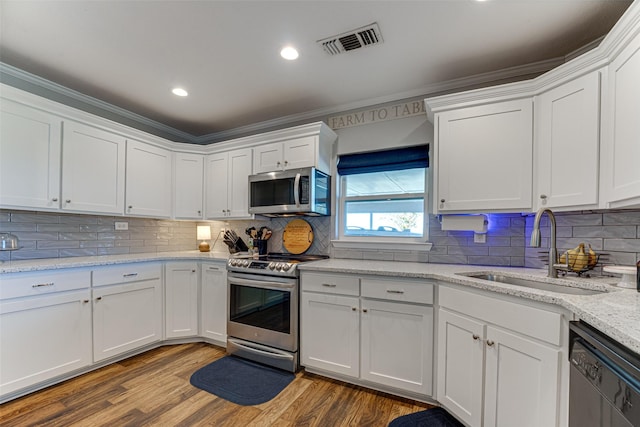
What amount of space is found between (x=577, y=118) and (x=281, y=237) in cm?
272

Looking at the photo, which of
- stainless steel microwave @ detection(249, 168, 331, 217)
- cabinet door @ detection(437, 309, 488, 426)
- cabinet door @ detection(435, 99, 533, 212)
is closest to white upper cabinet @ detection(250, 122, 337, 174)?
stainless steel microwave @ detection(249, 168, 331, 217)

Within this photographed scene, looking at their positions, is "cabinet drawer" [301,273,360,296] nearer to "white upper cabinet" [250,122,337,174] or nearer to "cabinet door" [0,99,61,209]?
"white upper cabinet" [250,122,337,174]

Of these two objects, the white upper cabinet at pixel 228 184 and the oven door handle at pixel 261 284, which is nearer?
the oven door handle at pixel 261 284

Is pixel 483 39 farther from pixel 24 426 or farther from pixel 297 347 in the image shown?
pixel 24 426

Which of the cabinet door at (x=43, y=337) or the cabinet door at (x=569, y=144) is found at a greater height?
the cabinet door at (x=569, y=144)

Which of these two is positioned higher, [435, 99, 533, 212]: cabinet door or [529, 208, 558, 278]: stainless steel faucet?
[435, 99, 533, 212]: cabinet door

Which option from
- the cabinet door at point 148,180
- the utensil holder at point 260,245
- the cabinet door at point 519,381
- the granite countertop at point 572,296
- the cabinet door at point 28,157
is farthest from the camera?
the utensil holder at point 260,245

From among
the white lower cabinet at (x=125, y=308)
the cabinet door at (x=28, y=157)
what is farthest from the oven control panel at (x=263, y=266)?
the cabinet door at (x=28, y=157)

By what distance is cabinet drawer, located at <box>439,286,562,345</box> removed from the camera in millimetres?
1250

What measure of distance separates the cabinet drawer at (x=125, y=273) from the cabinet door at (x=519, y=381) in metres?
2.86

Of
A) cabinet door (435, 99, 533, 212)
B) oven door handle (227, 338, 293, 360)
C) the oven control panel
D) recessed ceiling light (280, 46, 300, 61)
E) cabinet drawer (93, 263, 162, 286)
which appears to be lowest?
oven door handle (227, 338, 293, 360)

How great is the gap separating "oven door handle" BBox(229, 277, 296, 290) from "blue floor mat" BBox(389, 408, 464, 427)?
1180 mm

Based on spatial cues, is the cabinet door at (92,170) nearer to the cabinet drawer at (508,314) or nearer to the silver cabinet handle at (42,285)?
the silver cabinet handle at (42,285)

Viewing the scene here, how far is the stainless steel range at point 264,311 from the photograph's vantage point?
2352 millimetres
